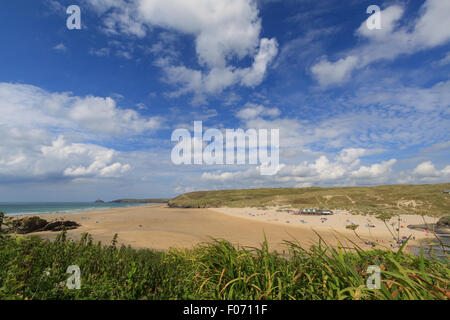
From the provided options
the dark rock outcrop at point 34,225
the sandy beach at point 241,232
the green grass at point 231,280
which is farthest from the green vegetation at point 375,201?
the dark rock outcrop at point 34,225

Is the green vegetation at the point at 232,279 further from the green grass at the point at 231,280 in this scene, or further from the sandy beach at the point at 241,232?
the sandy beach at the point at 241,232

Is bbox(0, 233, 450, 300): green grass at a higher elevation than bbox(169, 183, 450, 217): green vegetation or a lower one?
higher

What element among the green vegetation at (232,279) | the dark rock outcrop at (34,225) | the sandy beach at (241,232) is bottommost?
the sandy beach at (241,232)

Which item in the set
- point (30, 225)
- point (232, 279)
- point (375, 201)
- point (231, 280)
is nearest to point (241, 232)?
point (232, 279)

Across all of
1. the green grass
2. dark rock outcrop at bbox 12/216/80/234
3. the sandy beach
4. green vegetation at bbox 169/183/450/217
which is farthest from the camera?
dark rock outcrop at bbox 12/216/80/234

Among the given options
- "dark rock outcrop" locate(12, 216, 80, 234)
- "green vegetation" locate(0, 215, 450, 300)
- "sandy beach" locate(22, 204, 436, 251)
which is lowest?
"sandy beach" locate(22, 204, 436, 251)

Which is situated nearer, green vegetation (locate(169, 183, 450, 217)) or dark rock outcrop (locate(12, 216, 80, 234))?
green vegetation (locate(169, 183, 450, 217))

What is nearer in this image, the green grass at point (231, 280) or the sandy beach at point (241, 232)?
the green grass at point (231, 280)

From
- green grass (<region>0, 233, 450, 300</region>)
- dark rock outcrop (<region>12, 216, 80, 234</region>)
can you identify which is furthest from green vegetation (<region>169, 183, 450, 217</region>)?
dark rock outcrop (<region>12, 216, 80, 234</region>)

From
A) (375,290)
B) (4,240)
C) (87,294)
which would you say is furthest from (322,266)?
(4,240)

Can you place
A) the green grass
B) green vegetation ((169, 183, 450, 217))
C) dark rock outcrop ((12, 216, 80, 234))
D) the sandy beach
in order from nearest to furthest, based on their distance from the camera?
the green grass
green vegetation ((169, 183, 450, 217))
the sandy beach
dark rock outcrop ((12, 216, 80, 234))

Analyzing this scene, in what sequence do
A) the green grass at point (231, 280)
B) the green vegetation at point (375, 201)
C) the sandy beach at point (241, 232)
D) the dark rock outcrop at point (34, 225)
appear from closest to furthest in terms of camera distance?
the green grass at point (231, 280)
the green vegetation at point (375, 201)
the sandy beach at point (241, 232)
the dark rock outcrop at point (34, 225)

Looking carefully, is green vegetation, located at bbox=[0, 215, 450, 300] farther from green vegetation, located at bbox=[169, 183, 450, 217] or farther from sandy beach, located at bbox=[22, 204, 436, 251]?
sandy beach, located at bbox=[22, 204, 436, 251]
